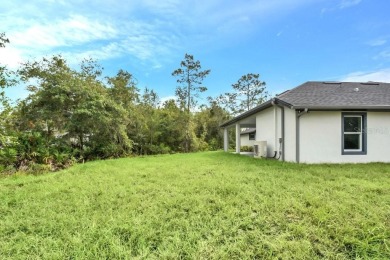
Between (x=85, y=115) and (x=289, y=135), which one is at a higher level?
(x=85, y=115)

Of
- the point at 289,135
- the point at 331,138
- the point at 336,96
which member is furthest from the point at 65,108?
the point at 336,96

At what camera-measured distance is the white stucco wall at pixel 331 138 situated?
27.0 ft

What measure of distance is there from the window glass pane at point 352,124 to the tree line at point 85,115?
11261 millimetres

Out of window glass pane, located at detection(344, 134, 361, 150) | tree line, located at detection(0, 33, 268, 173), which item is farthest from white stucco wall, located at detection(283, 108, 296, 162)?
tree line, located at detection(0, 33, 268, 173)

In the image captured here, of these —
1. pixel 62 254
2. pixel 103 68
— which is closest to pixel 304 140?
pixel 62 254

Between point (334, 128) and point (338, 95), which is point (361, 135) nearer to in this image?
point (334, 128)

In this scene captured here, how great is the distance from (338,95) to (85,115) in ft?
40.4

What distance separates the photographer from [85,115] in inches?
473

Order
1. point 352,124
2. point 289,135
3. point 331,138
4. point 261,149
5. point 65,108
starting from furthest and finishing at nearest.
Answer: point 65,108 < point 261,149 < point 289,135 < point 352,124 < point 331,138

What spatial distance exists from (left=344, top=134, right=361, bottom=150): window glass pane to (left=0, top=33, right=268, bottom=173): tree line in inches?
446

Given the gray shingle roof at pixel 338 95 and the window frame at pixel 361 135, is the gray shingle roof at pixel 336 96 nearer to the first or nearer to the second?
the gray shingle roof at pixel 338 95

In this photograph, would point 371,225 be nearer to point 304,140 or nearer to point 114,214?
point 114,214

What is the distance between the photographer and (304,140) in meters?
8.23

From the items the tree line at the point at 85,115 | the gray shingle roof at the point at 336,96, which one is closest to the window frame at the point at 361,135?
the gray shingle roof at the point at 336,96
